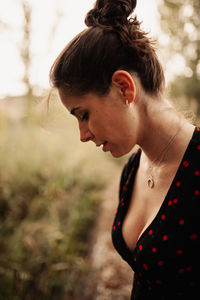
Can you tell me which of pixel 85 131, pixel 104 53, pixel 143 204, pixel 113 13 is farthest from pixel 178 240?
pixel 113 13

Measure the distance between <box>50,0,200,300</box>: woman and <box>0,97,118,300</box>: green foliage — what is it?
449mm

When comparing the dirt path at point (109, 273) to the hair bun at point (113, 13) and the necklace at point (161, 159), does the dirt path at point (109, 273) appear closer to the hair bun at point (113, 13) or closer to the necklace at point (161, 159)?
the necklace at point (161, 159)

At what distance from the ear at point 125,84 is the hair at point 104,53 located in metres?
0.03

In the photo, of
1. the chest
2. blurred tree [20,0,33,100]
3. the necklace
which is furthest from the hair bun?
blurred tree [20,0,33,100]

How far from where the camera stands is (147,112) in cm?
110

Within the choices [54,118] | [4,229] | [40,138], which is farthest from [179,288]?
[40,138]

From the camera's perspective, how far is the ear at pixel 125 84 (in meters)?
0.96

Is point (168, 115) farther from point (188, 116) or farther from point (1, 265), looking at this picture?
point (1, 265)

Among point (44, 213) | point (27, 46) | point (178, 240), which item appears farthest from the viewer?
point (27, 46)

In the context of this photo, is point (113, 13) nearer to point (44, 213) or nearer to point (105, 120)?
point (105, 120)

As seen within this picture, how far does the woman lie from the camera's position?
0.93 meters

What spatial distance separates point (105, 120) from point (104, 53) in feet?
0.87

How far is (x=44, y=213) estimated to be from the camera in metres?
3.28

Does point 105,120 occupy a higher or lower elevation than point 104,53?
lower
